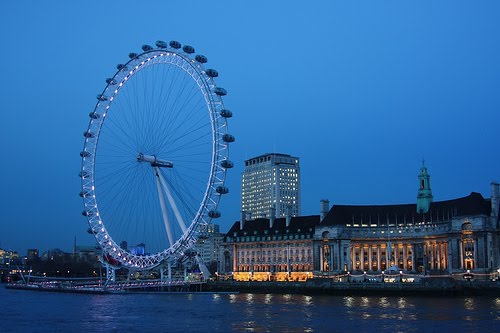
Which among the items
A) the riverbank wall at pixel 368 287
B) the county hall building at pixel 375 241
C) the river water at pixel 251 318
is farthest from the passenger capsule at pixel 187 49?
the county hall building at pixel 375 241

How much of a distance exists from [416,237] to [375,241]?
22.5 feet

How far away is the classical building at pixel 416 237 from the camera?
98.4 metres

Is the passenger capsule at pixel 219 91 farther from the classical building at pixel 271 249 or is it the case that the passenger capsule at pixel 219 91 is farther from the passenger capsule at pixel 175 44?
the classical building at pixel 271 249

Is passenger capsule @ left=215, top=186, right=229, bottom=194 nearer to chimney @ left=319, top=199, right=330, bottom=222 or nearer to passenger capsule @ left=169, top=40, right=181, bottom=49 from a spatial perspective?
passenger capsule @ left=169, top=40, right=181, bottom=49

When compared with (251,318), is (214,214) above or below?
above

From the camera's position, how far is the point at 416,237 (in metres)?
108

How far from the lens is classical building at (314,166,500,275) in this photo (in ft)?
323

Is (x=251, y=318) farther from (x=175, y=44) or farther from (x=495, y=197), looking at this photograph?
Result: (x=495, y=197)

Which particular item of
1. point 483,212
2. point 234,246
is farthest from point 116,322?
point 234,246

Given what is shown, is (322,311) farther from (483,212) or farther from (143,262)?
(483,212)

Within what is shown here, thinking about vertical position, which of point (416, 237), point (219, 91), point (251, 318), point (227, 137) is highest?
point (219, 91)

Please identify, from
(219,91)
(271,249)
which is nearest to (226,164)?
(219,91)

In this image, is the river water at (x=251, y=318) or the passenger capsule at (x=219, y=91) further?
the passenger capsule at (x=219, y=91)

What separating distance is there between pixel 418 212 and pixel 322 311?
5645 cm
